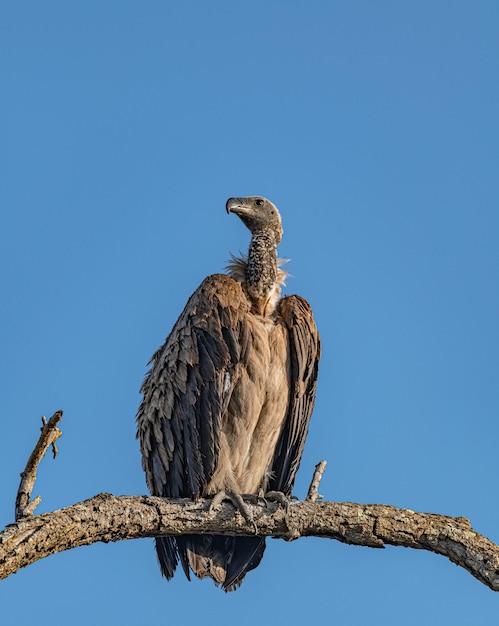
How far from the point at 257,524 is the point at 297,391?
4.53 feet

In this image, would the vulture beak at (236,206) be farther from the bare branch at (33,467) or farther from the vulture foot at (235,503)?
the bare branch at (33,467)

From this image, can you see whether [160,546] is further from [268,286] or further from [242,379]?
[268,286]

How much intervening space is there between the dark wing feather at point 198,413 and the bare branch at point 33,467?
189 cm

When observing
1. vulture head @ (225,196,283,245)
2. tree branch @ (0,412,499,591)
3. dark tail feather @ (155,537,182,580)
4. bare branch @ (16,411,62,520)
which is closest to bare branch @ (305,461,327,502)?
tree branch @ (0,412,499,591)

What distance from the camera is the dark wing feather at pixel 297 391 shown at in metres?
7.67

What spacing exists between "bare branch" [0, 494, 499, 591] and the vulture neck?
5.80 feet

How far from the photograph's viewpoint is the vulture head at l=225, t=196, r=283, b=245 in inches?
328

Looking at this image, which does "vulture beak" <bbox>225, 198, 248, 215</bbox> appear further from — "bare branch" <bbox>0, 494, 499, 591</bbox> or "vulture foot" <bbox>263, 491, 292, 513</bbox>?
"bare branch" <bbox>0, 494, 499, 591</bbox>

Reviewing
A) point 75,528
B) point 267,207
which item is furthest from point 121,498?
point 267,207

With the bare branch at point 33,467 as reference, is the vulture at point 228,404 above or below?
above

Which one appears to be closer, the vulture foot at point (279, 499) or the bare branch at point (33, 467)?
the bare branch at point (33, 467)

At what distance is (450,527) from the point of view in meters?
6.11

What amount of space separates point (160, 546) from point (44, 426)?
2.46m

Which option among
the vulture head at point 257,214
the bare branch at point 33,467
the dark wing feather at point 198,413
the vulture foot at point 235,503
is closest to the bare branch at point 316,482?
the vulture foot at point 235,503
